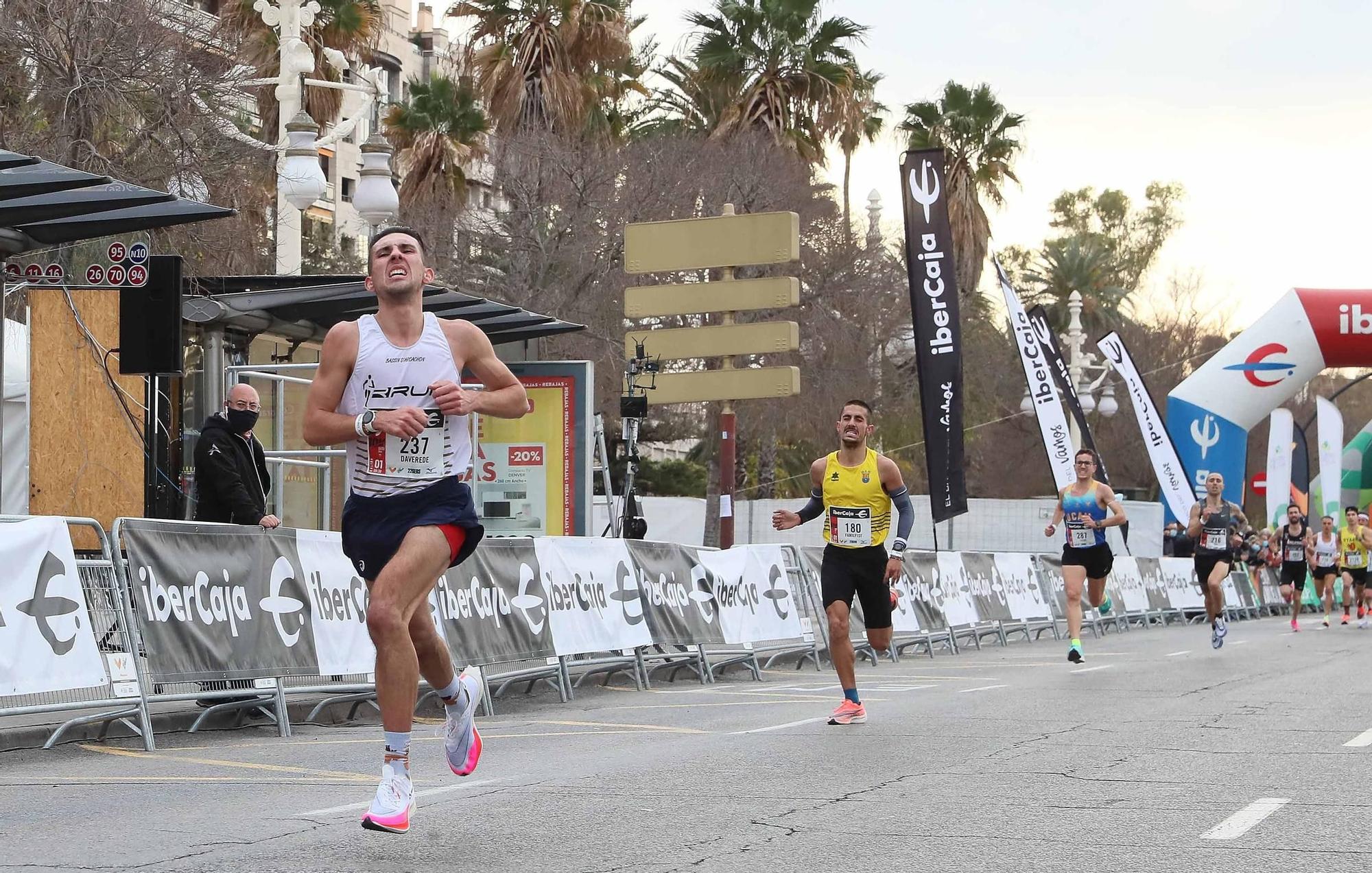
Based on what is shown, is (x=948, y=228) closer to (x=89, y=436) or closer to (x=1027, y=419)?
(x=89, y=436)

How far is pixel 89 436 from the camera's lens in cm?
1711

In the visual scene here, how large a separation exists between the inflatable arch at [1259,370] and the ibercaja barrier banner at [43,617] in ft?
90.8

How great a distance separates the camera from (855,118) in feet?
145

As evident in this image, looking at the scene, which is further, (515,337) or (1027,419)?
(1027,419)

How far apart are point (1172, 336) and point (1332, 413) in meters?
23.0

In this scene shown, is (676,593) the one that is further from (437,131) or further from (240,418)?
(437,131)

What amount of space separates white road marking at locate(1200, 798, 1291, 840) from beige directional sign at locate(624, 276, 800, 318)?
52.1 ft

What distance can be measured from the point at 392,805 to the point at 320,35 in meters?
28.1

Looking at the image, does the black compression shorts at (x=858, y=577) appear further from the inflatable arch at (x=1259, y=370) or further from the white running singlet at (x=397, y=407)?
the inflatable arch at (x=1259, y=370)

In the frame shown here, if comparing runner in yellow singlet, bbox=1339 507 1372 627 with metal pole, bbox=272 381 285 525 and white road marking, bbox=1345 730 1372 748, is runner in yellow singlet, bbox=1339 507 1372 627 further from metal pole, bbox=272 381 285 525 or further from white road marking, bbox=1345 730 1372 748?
white road marking, bbox=1345 730 1372 748

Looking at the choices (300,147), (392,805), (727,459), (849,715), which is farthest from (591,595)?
(727,459)

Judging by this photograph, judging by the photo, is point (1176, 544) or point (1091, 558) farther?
point (1176, 544)

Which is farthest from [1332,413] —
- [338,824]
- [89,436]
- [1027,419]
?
[338,824]

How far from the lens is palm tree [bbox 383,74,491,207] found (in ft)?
134
